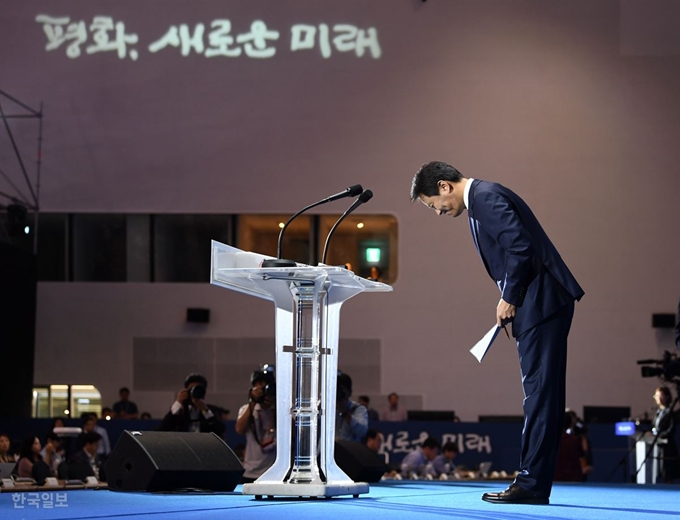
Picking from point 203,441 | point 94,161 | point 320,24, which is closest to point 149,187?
point 94,161

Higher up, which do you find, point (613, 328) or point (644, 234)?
point (644, 234)

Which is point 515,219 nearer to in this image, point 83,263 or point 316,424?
point 316,424

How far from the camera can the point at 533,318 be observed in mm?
3779

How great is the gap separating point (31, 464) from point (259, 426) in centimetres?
265

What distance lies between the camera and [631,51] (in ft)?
52.5

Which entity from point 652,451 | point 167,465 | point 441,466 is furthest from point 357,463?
Answer: point 652,451

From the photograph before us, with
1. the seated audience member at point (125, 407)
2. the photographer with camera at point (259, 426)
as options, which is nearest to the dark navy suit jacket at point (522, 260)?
the photographer with camera at point (259, 426)

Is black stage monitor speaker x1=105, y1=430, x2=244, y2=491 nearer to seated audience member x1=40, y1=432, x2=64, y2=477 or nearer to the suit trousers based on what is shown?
the suit trousers

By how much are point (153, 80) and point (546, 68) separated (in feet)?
19.9

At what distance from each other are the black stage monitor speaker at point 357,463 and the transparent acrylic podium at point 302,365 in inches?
79.0

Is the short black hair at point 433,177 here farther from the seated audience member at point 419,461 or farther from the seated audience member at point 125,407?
the seated audience member at point 125,407

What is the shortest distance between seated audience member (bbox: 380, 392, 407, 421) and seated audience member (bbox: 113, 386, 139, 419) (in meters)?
3.62

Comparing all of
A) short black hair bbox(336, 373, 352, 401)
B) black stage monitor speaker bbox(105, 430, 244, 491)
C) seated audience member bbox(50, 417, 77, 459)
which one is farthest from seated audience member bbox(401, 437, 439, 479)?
black stage monitor speaker bbox(105, 430, 244, 491)

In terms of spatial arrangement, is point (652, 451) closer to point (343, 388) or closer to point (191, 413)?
point (343, 388)
